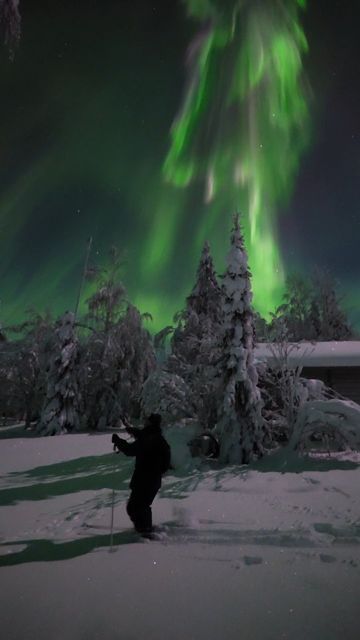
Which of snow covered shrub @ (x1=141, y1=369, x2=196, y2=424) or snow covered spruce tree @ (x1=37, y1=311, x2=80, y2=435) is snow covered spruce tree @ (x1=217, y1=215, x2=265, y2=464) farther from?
snow covered spruce tree @ (x1=37, y1=311, x2=80, y2=435)

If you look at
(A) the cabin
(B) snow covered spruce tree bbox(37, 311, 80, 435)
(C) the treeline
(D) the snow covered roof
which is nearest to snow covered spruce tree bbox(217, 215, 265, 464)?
(C) the treeline

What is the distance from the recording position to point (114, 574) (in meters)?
3.93

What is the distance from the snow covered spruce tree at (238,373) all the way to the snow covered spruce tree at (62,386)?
12.5m

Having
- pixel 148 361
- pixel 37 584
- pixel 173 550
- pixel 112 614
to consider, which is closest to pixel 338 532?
pixel 173 550

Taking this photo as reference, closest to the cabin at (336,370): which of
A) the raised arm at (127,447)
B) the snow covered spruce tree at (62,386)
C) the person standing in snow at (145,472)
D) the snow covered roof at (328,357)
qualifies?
the snow covered roof at (328,357)

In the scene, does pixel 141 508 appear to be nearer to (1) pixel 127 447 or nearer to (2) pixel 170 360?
(1) pixel 127 447

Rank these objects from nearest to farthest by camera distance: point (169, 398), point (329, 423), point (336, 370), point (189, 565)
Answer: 1. point (189, 565)
2. point (329, 423)
3. point (169, 398)
4. point (336, 370)

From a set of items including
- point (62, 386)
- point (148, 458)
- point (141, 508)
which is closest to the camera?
point (141, 508)

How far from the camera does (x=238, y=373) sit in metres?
11.3

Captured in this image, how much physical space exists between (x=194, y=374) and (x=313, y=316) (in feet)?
84.7

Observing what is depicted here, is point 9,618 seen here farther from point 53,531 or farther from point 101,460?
point 101,460

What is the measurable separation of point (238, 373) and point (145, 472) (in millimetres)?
6500

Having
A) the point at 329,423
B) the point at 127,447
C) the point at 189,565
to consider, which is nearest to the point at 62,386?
the point at 329,423

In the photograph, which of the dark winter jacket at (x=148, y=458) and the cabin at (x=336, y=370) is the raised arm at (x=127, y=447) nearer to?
the dark winter jacket at (x=148, y=458)
